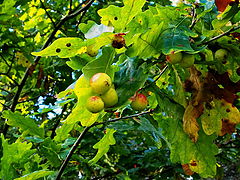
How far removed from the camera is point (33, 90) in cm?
284

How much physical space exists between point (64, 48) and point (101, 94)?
15 centimetres

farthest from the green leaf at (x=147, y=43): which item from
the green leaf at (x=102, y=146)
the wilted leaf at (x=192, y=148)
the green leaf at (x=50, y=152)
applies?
the green leaf at (x=50, y=152)

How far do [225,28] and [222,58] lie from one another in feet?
0.28

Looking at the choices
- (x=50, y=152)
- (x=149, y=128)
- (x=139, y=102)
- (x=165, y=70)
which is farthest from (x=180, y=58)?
(x=50, y=152)

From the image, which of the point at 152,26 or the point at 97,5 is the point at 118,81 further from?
the point at 97,5

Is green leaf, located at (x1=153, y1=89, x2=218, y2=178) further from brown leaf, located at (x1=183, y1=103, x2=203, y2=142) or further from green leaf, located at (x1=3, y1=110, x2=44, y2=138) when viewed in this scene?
green leaf, located at (x1=3, y1=110, x2=44, y2=138)

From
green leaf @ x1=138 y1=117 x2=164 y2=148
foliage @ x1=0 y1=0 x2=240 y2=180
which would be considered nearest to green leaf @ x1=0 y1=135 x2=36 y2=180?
foliage @ x1=0 y1=0 x2=240 y2=180

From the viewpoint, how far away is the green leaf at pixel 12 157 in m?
1.26

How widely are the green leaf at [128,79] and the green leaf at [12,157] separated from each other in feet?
2.36

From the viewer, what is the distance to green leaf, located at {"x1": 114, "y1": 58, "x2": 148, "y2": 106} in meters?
0.75

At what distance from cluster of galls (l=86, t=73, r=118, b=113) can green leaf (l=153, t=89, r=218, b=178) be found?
24 cm

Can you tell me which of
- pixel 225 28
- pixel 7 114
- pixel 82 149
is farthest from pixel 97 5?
pixel 225 28

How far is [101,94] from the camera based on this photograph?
72cm

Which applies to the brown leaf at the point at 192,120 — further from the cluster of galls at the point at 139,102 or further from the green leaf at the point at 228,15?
the green leaf at the point at 228,15
